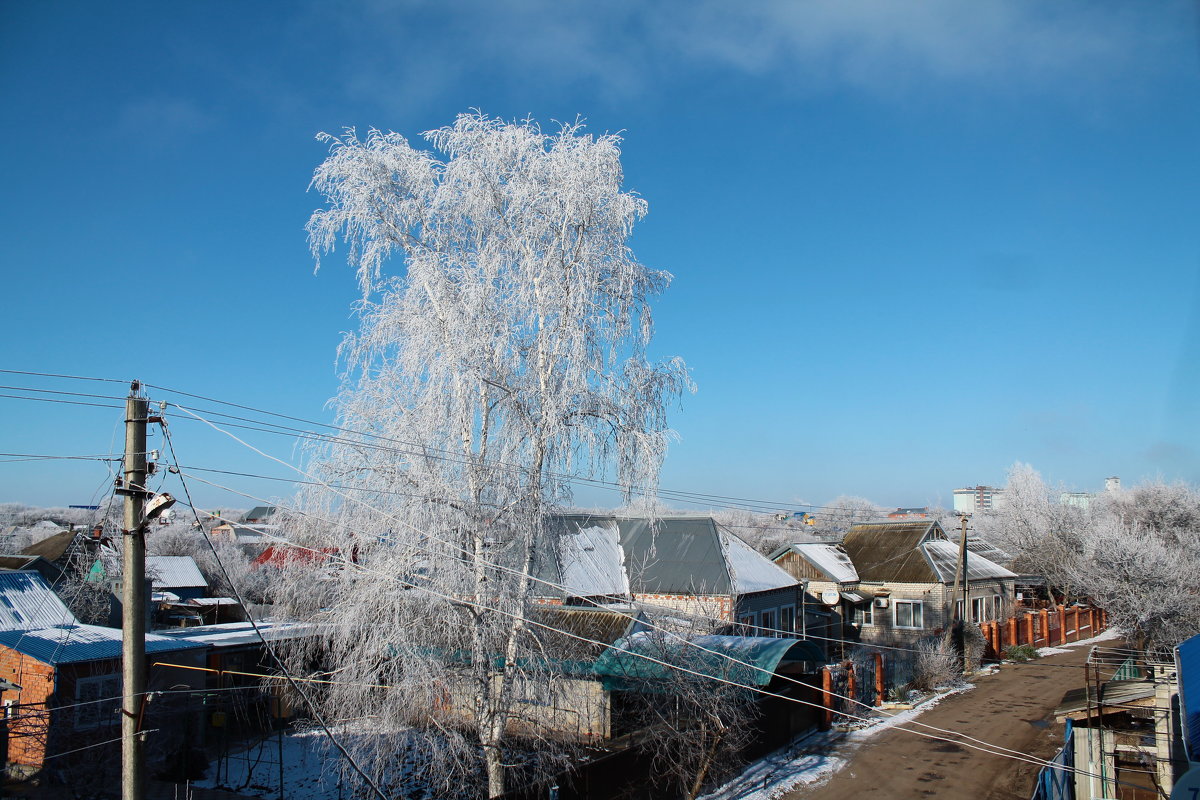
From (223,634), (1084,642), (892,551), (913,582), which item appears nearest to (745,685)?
(223,634)

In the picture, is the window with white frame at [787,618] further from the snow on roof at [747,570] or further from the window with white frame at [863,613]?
the window with white frame at [863,613]

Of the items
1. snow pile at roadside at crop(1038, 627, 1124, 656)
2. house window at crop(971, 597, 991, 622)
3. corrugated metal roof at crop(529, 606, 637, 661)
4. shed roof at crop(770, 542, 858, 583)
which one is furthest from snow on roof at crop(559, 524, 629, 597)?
snow pile at roadside at crop(1038, 627, 1124, 656)

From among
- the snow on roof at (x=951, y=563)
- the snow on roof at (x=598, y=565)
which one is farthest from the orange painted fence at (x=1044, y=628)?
the snow on roof at (x=598, y=565)

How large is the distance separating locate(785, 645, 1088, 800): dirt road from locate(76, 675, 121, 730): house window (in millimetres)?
14363

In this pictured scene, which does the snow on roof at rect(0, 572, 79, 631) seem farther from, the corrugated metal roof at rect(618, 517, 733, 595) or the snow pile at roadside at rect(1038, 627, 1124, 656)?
the snow pile at roadside at rect(1038, 627, 1124, 656)

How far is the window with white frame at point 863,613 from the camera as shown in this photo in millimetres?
34031

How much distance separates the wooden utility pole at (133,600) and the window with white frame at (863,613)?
1252 inches

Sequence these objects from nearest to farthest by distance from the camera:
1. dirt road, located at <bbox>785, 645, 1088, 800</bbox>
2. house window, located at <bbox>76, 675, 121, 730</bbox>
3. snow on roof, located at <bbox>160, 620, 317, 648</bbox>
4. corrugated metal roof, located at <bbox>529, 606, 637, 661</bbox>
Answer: corrugated metal roof, located at <bbox>529, 606, 637, 661</bbox> → dirt road, located at <bbox>785, 645, 1088, 800</bbox> → house window, located at <bbox>76, 675, 121, 730</bbox> → snow on roof, located at <bbox>160, 620, 317, 648</bbox>

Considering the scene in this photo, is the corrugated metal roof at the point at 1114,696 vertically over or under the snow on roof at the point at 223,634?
over

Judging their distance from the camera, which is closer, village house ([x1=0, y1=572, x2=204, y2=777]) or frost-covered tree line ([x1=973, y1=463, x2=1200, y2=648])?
village house ([x1=0, y1=572, x2=204, y2=777])

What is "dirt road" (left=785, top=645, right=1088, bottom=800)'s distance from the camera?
14.8 metres

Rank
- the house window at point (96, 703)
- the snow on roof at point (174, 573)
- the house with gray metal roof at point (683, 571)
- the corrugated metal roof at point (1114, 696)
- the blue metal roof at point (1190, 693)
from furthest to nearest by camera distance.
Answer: the snow on roof at point (174, 573)
the house with gray metal roof at point (683, 571)
the house window at point (96, 703)
the corrugated metal roof at point (1114, 696)
the blue metal roof at point (1190, 693)

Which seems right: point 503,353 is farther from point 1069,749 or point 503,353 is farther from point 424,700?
point 1069,749

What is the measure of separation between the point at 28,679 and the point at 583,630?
12.0 meters
